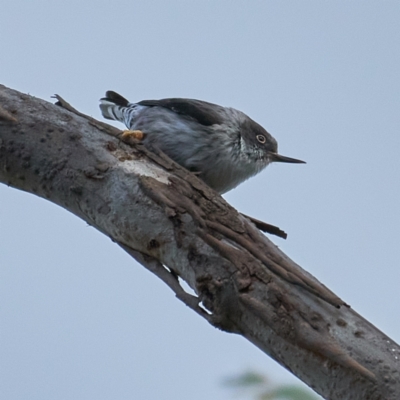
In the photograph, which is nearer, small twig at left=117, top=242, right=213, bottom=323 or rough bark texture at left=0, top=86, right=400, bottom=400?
rough bark texture at left=0, top=86, right=400, bottom=400

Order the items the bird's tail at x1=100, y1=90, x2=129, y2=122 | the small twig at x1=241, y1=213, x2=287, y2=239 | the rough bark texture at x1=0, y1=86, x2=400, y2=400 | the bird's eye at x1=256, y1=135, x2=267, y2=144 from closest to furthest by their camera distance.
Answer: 1. the rough bark texture at x1=0, y1=86, x2=400, y2=400
2. the small twig at x1=241, y1=213, x2=287, y2=239
3. the bird's eye at x1=256, y1=135, x2=267, y2=144
4. the bird's tail at x1=100, y1=90, x2=129, y2=122

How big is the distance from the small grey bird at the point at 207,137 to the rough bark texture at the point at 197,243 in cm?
137

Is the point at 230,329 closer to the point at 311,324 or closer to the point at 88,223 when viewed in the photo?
the point at 311,324

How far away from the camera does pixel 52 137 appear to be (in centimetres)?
406

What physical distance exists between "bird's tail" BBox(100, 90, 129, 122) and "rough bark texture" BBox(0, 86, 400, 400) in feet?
8.11

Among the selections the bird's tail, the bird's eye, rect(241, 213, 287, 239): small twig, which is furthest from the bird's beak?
rect(241, 213, 287, 239): small twig

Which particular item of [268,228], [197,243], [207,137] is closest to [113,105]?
[207,137]

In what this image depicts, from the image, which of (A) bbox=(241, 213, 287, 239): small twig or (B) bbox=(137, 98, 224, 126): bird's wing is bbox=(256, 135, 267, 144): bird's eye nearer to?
(B) bbox=(137, 98, 224, 126): bird's wing

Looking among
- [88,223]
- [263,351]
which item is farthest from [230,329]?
[88,223]

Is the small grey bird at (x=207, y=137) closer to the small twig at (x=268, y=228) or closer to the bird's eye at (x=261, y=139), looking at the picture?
the bird's eye at (x=261, y=139)

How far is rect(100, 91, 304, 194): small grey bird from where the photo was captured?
5727 millimetres

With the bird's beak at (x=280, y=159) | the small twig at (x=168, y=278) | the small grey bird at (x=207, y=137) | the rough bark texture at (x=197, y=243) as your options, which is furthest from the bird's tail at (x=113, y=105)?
the small twig at (x=168, y=278)

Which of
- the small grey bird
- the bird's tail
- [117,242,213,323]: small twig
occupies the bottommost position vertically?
[117,242,213,323]: small twig

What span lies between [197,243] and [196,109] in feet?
8.36
